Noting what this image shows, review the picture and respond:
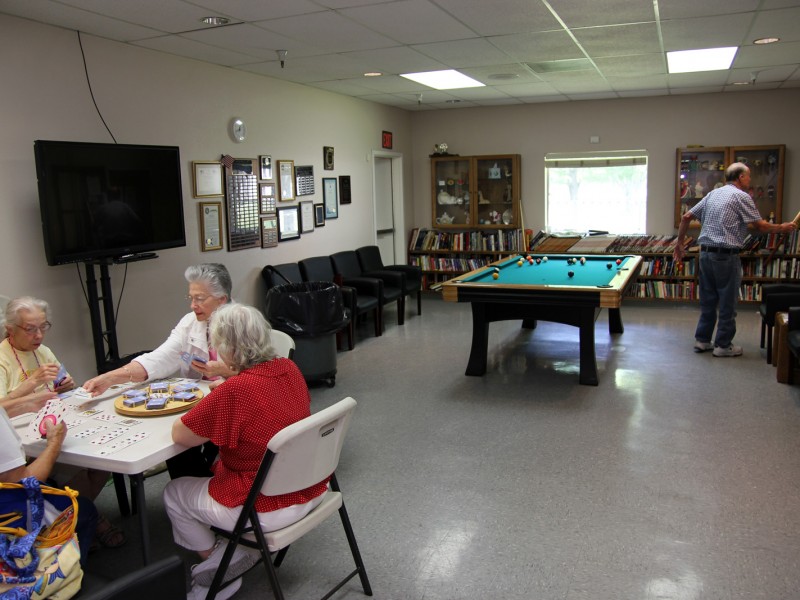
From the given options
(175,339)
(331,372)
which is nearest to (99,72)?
(175,339)

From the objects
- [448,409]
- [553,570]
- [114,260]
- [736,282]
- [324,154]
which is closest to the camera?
[553,570]

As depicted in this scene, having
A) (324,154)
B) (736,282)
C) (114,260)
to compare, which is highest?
(324,154)

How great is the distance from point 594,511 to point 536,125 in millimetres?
6854

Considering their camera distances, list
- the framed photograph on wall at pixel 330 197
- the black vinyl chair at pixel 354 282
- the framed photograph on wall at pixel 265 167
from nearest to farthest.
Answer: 1. the framed photograph on wall at pixel 265 167
2. the black vinyl chair at pixel 354 282
3. the framed photograph on wall at pixel 330 197

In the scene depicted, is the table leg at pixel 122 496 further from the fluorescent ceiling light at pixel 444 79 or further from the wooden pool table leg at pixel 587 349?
the fluorescent ceiling light at pixel 444 79

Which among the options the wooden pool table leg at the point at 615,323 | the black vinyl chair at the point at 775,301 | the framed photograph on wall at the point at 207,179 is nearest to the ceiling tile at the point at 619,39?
the black vinyl chair at the point at 775,301

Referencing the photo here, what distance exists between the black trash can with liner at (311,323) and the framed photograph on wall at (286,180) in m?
1.63

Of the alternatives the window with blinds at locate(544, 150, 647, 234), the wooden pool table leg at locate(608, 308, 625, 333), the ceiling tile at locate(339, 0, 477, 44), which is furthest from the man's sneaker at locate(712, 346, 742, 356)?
the ceiling tile at locate(339, 0, 477, 44)

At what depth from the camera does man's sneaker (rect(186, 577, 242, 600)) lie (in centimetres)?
256

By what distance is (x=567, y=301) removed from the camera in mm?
4973

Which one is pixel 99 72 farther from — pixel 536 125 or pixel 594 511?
pixel 536 125

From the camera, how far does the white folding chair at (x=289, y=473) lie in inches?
87.0

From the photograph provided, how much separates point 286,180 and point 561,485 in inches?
172

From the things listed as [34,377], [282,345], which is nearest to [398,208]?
[282,345]
